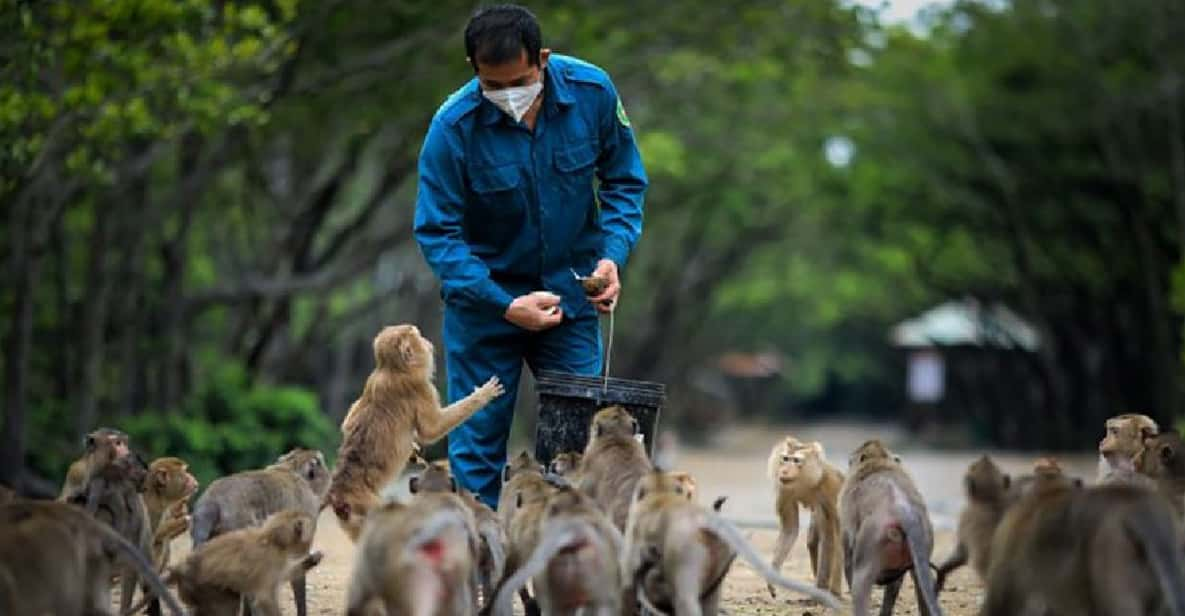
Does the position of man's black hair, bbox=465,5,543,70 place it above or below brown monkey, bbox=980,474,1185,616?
above

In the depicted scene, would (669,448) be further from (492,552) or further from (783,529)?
(492,552)

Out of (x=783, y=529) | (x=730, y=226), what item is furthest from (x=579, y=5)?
(x=730, y=226)

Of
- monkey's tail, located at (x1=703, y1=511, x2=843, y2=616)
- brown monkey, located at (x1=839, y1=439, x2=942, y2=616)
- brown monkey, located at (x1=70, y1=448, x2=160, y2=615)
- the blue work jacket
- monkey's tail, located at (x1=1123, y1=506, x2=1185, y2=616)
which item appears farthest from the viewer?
the blue work jacket

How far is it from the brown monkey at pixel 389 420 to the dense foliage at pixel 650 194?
18.3 feet

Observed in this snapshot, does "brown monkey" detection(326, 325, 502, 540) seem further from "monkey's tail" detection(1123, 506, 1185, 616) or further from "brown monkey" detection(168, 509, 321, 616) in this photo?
"monkey's tail" detection(1123, 506, 1185, 616)

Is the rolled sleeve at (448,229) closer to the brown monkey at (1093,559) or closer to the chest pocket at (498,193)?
the chest pocket at (498,193)

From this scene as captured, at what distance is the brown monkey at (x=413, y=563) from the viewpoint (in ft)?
26.0

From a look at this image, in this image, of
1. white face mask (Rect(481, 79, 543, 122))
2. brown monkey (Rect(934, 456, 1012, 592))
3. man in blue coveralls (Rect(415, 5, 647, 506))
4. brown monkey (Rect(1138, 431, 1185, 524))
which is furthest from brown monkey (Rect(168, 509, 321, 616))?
brown monkey (Rect(1138, 431, 1185, 524))

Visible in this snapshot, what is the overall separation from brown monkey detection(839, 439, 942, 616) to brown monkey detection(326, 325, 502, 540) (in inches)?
68.5

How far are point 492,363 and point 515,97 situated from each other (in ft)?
4.27

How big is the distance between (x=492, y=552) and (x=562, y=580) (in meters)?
0.97

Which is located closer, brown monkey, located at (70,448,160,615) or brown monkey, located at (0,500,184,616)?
brown monkey, located at (0,500,184,616)

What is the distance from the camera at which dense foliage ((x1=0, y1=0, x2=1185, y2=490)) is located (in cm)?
1920

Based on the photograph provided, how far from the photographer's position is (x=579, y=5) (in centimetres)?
2400
